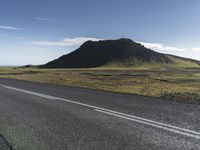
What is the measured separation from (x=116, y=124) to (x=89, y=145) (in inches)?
81.9

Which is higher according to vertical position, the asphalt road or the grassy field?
the asphalt road

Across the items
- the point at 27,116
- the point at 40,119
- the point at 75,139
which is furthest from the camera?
the point at 27,116

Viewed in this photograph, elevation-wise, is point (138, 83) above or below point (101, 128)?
below

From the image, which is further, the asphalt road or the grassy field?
the grassy field

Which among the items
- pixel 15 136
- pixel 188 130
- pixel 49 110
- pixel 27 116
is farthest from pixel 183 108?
pixel 15 136

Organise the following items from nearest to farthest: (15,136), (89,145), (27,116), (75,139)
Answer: (89,145) < (75,139) < (15,136) < (27,116)

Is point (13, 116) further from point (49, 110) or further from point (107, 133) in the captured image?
point (107, 133)

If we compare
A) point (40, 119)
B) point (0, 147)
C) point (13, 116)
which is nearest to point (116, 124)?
point (40, 119)

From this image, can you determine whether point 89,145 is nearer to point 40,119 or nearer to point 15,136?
point 15,136

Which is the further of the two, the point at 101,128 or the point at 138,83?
the point at 138,83

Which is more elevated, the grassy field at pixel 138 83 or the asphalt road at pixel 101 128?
the asphalt road at pixel 101 128

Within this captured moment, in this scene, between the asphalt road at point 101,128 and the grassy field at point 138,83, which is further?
the grassy field at point 138,83

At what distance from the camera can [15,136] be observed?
6.78 meters

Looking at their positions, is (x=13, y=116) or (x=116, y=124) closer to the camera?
(x=116, y=124)
